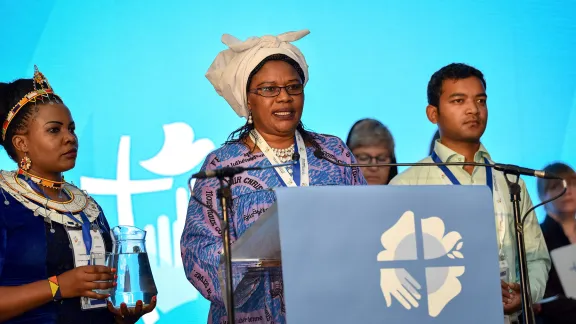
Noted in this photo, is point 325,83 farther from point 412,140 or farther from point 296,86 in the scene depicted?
point 296,86

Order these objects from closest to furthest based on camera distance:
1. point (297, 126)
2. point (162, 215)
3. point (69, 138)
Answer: point (69, 138) < point (297, 126) < point (162, 215)

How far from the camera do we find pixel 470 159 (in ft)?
13.8

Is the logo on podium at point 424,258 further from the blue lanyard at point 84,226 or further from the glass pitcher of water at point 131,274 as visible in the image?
the blue lanyard at point 84,226

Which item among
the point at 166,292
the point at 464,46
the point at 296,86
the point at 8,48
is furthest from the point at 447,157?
the point at 8,48

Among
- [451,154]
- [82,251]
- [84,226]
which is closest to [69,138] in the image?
[84,226]

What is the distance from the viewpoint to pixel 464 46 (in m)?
5.38

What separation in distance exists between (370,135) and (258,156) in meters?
1.62

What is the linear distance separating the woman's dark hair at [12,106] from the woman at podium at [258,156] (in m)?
0.76

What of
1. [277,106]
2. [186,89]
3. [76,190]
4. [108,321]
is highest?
[186,89]

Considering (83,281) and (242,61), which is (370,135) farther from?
(83,281)

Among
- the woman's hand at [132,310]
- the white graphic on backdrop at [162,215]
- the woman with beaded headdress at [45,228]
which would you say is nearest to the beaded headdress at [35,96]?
the woman with beaded headdress at [45,228]

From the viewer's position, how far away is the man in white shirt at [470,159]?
386 centimetres

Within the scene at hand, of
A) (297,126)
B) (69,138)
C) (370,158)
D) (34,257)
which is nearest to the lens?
(34,257)

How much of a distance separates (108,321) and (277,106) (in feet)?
3.71
